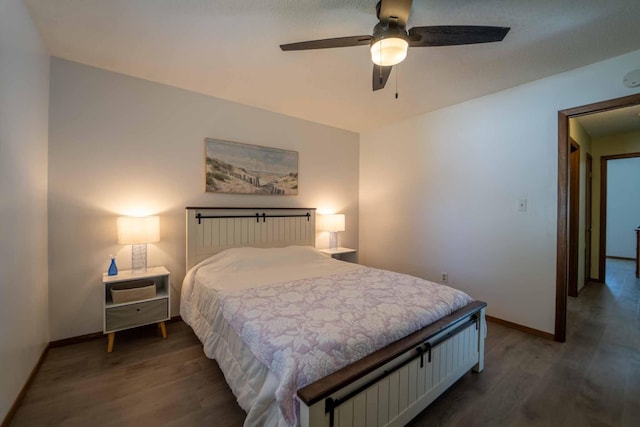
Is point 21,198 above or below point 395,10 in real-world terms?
below

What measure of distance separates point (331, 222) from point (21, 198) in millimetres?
3091

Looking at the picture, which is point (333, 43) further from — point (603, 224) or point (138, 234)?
point (603, 224)

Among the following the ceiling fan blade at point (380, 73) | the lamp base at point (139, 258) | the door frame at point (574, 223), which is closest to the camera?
the ceiling fan blade at point (380, 73)

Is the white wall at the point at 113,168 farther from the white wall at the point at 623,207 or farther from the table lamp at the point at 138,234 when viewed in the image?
the white wall at the point at 623,207

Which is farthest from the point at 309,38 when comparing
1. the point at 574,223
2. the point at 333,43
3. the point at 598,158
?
the point at 598,158

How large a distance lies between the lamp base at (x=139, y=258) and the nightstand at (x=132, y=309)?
7cm

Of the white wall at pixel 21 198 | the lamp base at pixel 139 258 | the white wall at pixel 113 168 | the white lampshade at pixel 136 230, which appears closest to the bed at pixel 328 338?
the lamp base at pixel 139 258

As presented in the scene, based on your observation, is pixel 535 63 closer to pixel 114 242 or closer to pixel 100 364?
pixel 114 242

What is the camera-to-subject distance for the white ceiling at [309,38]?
1.79 metres

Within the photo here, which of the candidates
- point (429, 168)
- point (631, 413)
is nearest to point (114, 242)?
point (429, 168)

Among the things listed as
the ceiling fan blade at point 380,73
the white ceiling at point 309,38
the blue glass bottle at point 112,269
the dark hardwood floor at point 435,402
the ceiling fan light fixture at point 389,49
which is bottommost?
the dark hardwood floor at point 435,402

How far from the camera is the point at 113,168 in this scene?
2.68 m

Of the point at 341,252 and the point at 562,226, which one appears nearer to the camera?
the point at 562,226

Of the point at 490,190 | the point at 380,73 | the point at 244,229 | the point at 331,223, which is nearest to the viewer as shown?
the point at 380,73
